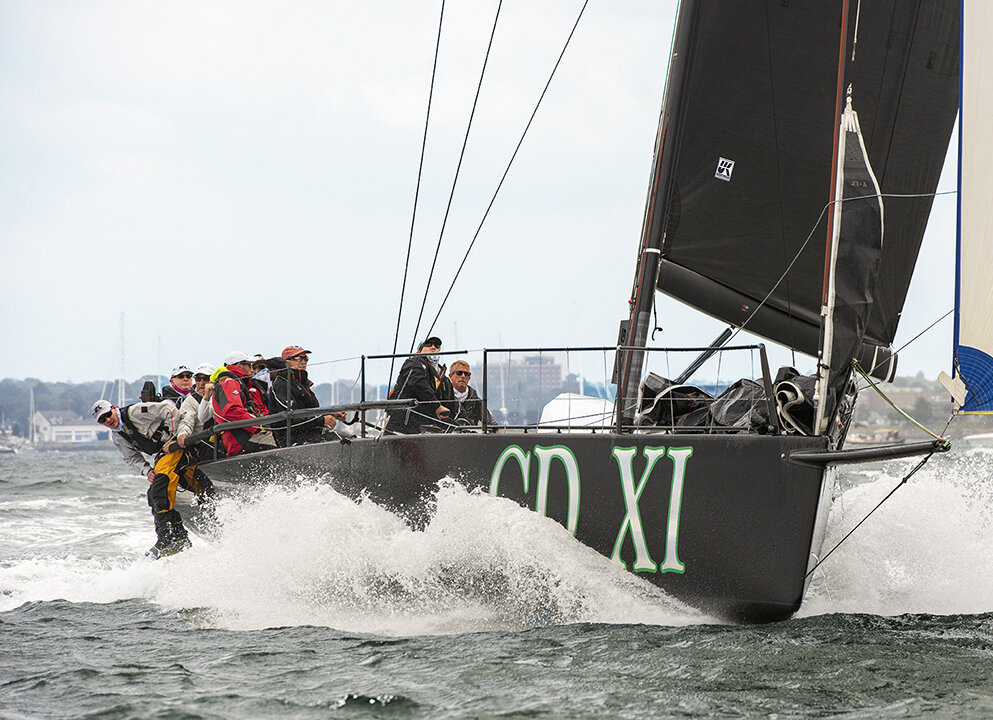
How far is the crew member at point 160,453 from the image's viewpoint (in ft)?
26.4

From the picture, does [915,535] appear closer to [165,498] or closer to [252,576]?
[252,576]

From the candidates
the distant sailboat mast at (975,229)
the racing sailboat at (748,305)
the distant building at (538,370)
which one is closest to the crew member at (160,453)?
the racing sailboat at (748,305)

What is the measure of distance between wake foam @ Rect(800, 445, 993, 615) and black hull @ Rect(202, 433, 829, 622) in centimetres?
99

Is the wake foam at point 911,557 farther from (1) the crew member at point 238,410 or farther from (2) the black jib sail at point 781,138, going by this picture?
(1) the crew member at point 238,410

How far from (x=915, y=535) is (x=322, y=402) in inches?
165

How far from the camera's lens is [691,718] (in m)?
3.97

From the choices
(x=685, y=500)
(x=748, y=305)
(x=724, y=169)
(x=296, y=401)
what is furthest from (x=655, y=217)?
(x=296, y=401)

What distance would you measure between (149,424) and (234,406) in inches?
31.2

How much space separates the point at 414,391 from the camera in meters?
6.81

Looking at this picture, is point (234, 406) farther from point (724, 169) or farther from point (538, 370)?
point (724, 169)

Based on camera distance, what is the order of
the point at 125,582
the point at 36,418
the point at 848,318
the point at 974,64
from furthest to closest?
the point at 36,418 → the point at 125,582 → the point at 848,318 → the point at 974,64

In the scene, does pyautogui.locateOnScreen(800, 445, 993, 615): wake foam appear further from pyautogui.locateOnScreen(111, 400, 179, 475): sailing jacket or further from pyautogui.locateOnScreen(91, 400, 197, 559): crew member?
pyautogui.locateOnScreen(111, 400, 179, 475): sailing jacket

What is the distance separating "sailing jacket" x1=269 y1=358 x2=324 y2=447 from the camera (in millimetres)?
7590

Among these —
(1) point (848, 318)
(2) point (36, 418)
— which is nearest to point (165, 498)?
(1) point (848, 318)
